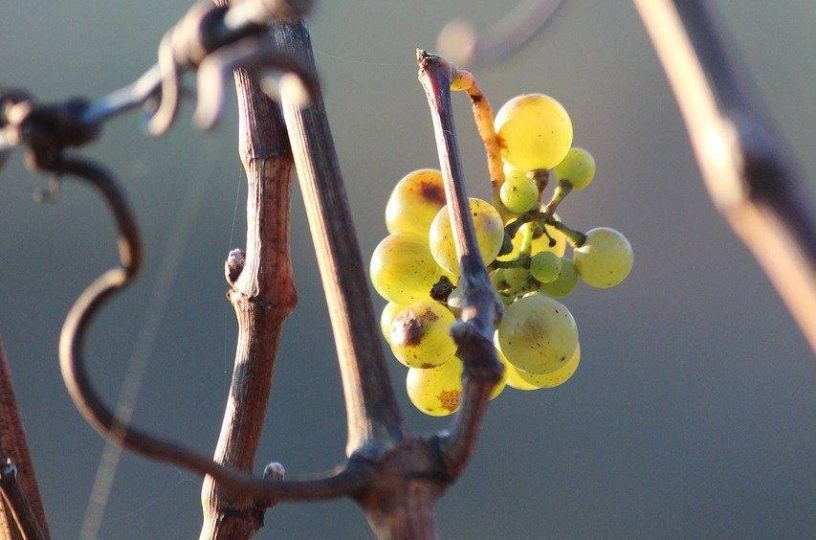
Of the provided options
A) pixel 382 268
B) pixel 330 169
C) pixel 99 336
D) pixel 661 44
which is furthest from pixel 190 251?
pixel 661 44

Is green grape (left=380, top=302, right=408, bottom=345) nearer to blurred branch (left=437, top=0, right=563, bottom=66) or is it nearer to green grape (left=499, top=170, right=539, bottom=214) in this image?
green grape (left=499, top=170, right=539, bottom=214)

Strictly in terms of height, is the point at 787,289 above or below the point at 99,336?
below

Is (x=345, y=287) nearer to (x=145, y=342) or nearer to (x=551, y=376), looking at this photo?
(x=551, y=376)

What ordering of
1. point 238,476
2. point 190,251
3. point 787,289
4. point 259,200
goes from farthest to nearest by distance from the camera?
point 190,251, point 259,200, point 238,476, point 787,289

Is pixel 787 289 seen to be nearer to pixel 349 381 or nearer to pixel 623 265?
pixel 349 381

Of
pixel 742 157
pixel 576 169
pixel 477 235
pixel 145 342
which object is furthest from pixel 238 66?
pixel 145 342

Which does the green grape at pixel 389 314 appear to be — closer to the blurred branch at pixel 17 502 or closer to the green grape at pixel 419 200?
the green grape at pixel 419 200

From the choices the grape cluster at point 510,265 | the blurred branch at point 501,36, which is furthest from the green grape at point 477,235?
the blurred branch at point 501,36

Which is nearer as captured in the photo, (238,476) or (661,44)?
(661,44)
